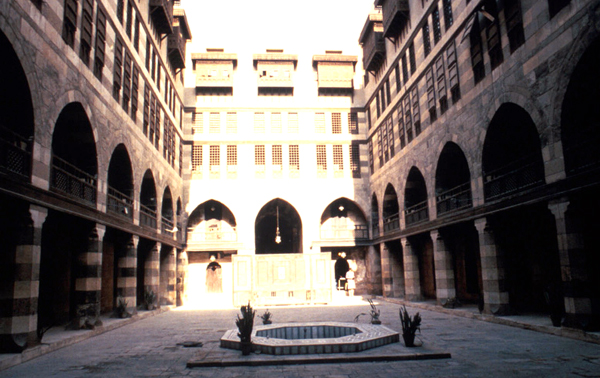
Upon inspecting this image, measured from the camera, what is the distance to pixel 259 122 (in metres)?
30.7

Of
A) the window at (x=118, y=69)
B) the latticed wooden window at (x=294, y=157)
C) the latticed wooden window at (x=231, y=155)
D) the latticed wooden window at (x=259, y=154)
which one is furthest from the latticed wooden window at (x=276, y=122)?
the window at (x=118, y=69)

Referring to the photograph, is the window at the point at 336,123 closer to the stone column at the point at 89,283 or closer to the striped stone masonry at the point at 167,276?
the striped stone masonry at the point at 167,276

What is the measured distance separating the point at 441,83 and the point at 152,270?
15.2 meters

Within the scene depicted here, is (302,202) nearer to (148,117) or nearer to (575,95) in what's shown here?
(148,117)

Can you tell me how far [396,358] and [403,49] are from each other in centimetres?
1811

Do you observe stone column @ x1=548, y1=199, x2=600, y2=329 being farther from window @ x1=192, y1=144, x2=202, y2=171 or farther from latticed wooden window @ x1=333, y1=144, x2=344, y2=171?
window @ x1=192, y1=144, x2=202, y2=171

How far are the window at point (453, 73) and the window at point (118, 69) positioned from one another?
12531 mm

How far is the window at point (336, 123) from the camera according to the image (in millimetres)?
31031

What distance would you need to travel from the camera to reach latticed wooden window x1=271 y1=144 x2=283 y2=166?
30.2 meters

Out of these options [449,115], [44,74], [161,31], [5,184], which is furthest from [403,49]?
[5,184]

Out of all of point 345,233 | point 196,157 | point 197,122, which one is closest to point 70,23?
point 196,157

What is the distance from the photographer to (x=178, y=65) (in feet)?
89.9

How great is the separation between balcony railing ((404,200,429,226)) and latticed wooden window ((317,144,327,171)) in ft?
27.2

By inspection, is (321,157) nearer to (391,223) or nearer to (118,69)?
(391,223)
